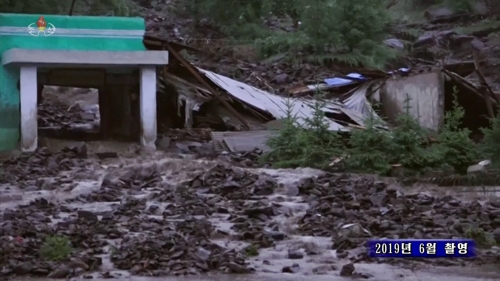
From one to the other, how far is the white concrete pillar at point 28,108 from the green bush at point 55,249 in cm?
955

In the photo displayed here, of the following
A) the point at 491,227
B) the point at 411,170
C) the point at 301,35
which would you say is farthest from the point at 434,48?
the point at 491,227

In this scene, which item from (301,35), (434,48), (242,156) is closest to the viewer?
(242,156)

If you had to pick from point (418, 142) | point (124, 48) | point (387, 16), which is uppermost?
point (387, 16)

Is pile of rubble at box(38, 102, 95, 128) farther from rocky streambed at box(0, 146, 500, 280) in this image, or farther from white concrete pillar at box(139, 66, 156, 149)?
rocky streambed at box(0, 146, 500, 280)

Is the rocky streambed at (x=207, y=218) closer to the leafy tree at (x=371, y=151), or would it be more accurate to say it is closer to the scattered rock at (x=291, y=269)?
the scattered rock at (x=291, y=269)

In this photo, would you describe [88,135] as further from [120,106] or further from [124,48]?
[124,48]

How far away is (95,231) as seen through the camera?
9430 mm

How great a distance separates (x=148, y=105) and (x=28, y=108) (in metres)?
2.63

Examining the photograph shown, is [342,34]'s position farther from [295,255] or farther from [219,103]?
[295,255]

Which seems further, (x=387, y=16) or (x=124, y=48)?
(x=387, y=16)

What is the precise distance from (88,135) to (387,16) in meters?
13.1

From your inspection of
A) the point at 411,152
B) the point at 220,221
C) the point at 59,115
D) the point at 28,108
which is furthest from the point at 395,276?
the point at 59,115

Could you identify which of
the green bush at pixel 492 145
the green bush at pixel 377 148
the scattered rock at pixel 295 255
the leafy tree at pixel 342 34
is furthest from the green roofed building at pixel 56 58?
the leafy tree at pixel 342 34

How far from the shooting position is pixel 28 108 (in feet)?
57.7
